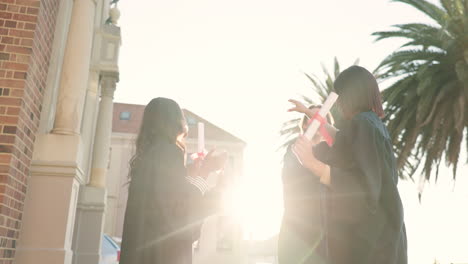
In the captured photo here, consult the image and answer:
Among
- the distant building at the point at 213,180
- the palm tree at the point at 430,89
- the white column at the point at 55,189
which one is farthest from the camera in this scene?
the distant building at the point at 213,180

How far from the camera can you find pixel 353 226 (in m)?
1.90

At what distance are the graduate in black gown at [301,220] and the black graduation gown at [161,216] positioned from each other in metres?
0.75

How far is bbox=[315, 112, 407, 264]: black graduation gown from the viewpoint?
1867 millimetres

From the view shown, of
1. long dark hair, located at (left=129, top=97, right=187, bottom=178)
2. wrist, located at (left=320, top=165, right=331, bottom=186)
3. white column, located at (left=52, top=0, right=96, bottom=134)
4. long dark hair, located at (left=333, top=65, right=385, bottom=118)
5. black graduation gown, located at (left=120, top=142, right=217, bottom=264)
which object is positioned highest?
white column, located at (left=52, top=0, right=96, bottom=134)

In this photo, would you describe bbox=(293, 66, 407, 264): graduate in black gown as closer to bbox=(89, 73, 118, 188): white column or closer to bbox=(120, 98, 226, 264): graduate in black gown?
bbox=(120, 98, 226, 264): graduate in black gown

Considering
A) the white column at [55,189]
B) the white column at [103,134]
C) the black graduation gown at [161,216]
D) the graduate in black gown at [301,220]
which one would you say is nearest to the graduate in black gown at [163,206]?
the black graduation gown at [161,216]

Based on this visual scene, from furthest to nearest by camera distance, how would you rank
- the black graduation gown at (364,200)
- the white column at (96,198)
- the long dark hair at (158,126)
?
the white column at (96,198), the long dark hair at (158,126), the black graduation gown at (364,200)

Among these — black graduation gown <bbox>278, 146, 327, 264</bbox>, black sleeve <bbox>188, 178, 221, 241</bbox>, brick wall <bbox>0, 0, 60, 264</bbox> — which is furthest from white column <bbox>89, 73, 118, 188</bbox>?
black sleeve <bbox>188, 178, 221, 241</bbox>

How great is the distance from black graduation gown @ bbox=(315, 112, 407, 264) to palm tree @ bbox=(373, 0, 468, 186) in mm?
12076

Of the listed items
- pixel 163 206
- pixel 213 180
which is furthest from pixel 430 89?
pixel 213 180

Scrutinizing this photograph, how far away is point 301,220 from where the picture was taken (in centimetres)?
284

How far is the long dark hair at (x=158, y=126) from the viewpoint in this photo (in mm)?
2545

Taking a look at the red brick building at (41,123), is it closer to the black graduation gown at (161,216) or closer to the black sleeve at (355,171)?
the black graduation gown at (161,216)

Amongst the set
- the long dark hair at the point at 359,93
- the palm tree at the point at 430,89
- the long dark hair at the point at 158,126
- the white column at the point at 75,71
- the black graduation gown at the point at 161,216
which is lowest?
the black graduation gown at the point at 161,216
